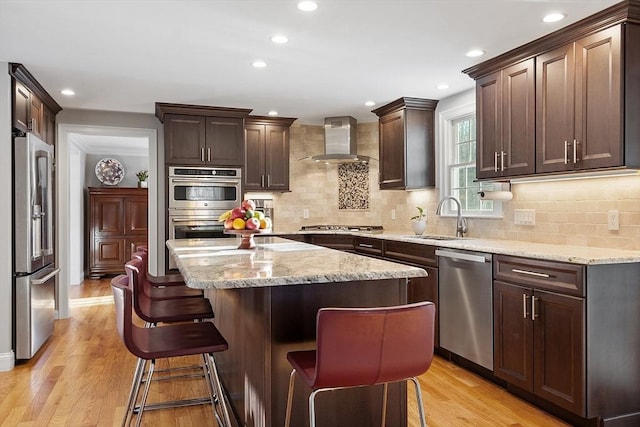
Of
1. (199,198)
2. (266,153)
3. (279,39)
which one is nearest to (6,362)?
(199,198)

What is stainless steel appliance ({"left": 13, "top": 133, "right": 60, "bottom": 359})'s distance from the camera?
3.75 metres

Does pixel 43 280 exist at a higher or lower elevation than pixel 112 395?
higher

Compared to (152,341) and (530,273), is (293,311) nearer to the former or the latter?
(152,341)

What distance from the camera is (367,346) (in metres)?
1.54

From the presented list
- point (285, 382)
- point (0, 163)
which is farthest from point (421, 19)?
point (0, 163)

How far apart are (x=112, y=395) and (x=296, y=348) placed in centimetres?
180

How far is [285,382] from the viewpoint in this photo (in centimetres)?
194

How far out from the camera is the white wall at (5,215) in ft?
12.1

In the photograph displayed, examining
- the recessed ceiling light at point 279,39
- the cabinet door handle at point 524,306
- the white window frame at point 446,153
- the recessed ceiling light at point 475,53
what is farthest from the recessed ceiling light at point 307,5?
the white window frame at point 446,153

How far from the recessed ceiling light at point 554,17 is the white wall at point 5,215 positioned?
12.5 feet

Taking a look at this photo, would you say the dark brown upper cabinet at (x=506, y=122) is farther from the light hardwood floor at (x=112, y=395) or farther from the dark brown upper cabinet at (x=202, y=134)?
the dark brown upper cabinet at (x=202, y=134)

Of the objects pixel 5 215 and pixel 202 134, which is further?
pixel 202 134

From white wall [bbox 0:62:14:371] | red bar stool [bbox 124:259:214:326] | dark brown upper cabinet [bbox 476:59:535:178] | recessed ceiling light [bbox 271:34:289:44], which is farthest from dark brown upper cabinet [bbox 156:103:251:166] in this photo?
dark brown upper cabinet [bbox 476:59:535:178]

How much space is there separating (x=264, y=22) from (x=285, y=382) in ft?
6.94
